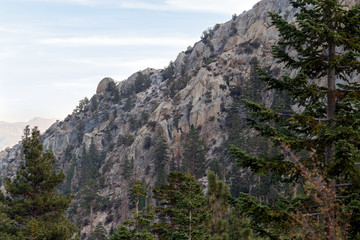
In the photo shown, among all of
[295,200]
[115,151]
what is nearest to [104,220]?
[115,151]

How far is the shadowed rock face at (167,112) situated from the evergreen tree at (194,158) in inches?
382

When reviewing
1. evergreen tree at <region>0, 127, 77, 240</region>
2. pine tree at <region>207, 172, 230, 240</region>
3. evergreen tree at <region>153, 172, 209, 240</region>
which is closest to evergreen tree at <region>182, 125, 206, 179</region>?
evergreen tree at <region>153, 172, 209, 240</region>

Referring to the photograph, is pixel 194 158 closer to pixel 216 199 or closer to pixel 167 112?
pixel 167 112

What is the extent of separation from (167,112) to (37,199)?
7997 centimetres

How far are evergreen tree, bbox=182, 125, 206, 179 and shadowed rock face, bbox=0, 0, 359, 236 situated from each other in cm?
970

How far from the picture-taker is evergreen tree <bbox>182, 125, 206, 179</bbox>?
2918 inches

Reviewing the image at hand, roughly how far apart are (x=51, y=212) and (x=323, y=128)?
24366 mm

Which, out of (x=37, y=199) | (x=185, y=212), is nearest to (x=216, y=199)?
(x=185, y=212)

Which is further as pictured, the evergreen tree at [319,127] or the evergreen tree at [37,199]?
the evergreen tree at [37,199]

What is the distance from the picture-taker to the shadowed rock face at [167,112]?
9181 cm

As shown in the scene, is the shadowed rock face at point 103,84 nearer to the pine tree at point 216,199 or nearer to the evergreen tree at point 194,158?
the evergreen tree at point 194,158

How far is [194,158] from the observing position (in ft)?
249

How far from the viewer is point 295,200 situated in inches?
404

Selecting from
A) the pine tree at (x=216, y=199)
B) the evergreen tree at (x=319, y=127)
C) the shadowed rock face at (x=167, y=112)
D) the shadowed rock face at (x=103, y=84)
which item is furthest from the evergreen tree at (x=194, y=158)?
the shadowed rock face at (x=103, y=84)
